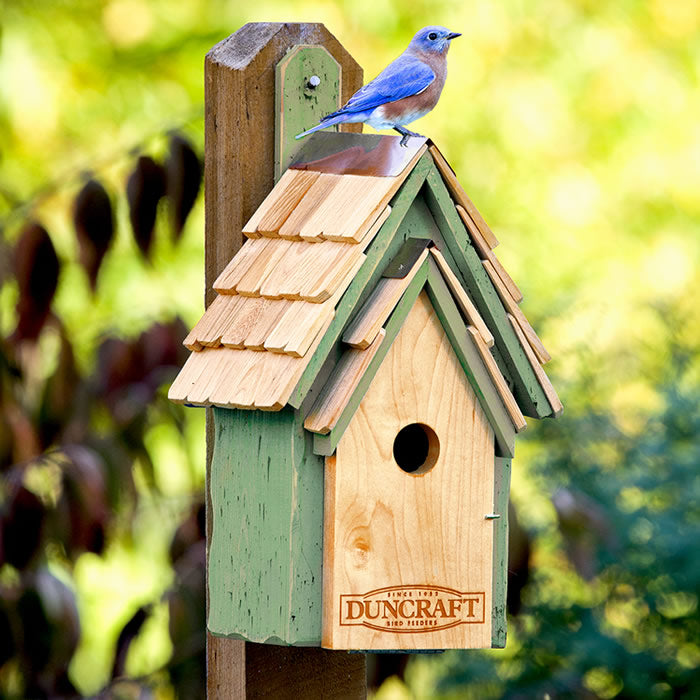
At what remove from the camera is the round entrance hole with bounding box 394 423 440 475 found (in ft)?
6.37

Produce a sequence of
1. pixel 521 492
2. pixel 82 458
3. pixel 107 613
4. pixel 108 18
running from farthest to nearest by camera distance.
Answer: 1. pixel 108 18
2. pixel 107 613
3. pixel 521 492
4. pixel 82 458

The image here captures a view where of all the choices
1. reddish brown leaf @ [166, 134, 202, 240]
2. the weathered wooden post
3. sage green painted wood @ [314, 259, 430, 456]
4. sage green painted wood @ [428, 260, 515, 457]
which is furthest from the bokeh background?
sage green painted wood @ [314, 259, 430, 456]

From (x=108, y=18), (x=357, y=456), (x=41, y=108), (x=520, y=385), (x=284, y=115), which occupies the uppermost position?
(x=108, y=18)

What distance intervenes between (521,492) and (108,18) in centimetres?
335

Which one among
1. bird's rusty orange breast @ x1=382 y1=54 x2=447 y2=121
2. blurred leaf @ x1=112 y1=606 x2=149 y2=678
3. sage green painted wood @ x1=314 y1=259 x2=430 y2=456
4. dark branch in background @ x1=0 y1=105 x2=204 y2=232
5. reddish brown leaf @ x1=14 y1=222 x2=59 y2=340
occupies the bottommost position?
blurred leaf @ x1=112 y1=606 x2=149 y2=678

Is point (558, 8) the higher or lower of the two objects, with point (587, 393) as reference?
higher

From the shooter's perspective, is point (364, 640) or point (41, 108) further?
point (41, 108)

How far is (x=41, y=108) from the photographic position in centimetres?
604

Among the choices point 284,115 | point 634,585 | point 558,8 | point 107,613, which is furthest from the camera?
point 558,8

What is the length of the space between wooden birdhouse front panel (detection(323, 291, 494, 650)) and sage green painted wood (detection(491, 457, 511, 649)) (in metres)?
0.02

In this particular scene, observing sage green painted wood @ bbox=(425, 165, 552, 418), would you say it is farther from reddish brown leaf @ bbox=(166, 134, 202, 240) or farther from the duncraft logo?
reddish brown leaf @ bbox=(166, 134, 202, 240)

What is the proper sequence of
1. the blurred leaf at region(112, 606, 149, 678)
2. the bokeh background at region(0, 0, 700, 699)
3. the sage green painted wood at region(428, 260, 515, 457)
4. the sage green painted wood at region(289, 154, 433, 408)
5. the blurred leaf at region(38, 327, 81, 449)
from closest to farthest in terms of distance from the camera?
the sage green painted wood at region(289, 154, 433, 408), the sage green painted wood at region(428, 260, 515, 457), the bokeh background at region(0, 0, 700, 699), the blurred leaf at region(112, 606, 149, 678), the blurred leaf at region(38, 327, 81, 449)

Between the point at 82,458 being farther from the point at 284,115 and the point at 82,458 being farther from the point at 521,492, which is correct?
the point at 521,492

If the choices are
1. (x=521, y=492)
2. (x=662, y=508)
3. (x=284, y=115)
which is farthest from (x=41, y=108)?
(x=284, y=115)
